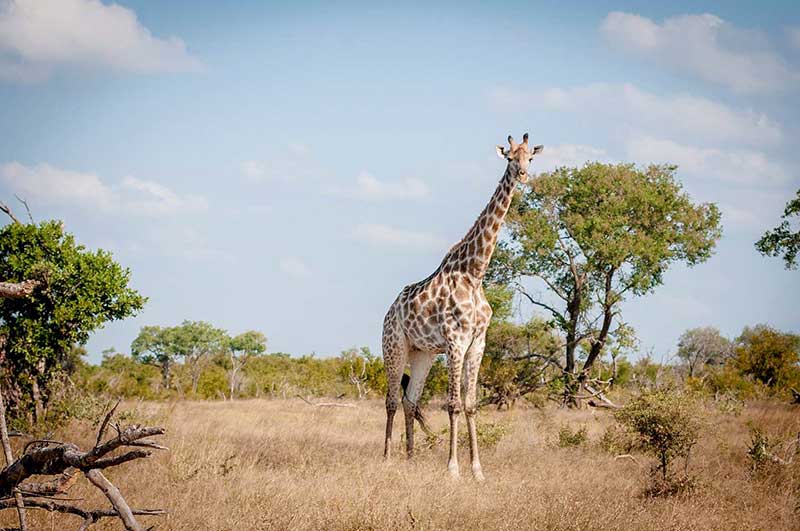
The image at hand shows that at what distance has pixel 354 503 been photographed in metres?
8.34

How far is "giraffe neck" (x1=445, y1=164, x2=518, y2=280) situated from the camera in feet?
39.8

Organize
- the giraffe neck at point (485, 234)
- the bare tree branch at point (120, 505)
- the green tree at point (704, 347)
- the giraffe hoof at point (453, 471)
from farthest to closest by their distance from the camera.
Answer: the green tree at point (704, 347)
the giraffe neck at point (485, 234)
the giraffe hoof at point (453, 471)
the bare tree branch at point (120, 505)

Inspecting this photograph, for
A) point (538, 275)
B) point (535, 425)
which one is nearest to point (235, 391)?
point (538, 275)

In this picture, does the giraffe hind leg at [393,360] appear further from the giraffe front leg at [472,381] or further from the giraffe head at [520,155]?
the giraffe head at [520,155]

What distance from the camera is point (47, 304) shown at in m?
14.3

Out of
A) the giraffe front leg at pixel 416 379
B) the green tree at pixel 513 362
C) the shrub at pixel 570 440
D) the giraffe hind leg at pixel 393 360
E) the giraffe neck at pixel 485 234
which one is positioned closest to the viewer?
the giraffe neck at pixel 485 234

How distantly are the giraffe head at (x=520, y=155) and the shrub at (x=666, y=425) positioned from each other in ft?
13.3

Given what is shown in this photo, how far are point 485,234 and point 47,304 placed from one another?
893 centimetres

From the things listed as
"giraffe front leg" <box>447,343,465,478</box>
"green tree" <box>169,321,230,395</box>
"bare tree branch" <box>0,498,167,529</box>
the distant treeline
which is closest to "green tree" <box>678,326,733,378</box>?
the distant treeline

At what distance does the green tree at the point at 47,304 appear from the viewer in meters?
14.1

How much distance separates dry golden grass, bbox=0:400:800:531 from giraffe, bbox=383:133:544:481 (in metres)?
1.06

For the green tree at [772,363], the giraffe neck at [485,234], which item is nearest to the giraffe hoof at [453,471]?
the giraffe neck at [485,234]

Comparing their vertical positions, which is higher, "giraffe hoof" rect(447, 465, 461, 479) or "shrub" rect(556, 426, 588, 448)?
"shrub" rect(556, 426, 588, 448)

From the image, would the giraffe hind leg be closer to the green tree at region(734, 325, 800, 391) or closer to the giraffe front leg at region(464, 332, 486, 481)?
the giraffe front leg at region(464, 332, 486, 481)
